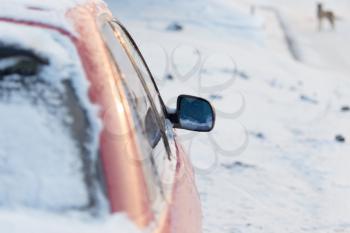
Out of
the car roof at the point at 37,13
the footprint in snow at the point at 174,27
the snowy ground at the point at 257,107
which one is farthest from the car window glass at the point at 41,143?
the footprint in snow at the point at 174,27

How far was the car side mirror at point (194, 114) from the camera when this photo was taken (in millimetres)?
3531

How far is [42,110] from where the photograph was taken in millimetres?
2252

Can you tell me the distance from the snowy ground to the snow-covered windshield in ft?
11.5

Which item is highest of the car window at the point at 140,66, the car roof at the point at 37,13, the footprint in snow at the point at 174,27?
the car roof at the point at 37,13

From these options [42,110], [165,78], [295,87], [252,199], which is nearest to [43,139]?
[42,110]

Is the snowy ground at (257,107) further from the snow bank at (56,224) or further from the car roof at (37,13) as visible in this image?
the snow bank at (56,224)

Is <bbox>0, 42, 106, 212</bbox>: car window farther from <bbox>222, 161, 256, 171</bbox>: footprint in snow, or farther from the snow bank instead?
<bbox>222, 161, 256, 171</bbox>: footprint in snow

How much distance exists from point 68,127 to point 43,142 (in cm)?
8

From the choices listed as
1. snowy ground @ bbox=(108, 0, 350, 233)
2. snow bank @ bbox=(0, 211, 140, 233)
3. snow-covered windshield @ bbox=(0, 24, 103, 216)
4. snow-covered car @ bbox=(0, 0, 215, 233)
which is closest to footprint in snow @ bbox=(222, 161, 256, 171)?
snowy ground @ bbox=(108, 0, 350, 233)

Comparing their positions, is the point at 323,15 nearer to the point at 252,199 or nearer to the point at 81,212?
the point at 252,199

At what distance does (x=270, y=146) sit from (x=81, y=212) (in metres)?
6.42

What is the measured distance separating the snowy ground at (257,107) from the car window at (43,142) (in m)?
3.52

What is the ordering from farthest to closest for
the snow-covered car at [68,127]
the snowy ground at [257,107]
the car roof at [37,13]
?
1. the snowy ground at [257,107]
2. the car roof at [37,13]
3. the snow-covered car at [68,127]

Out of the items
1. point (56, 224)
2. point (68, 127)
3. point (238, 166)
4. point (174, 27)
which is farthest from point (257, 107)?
point (56, 224)
